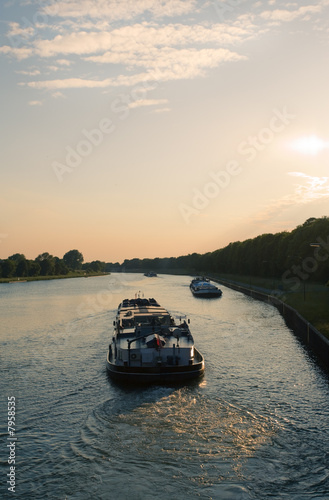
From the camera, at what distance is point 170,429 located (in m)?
20.7

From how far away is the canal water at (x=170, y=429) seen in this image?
1612 centimetres

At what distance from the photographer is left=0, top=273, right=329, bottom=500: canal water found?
16125 mm

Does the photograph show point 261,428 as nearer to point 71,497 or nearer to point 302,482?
point 302,482

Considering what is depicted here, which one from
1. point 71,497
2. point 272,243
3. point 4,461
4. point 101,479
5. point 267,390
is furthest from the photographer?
point 272,243

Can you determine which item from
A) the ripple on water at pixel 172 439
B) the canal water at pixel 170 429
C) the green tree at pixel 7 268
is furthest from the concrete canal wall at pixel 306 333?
the green tree at pixel 7 268

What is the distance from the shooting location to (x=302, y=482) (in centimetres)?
1630

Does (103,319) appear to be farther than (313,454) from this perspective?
Yes

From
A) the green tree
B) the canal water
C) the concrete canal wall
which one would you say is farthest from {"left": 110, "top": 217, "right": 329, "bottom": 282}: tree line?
the green tree

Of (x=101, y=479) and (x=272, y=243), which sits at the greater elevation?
(x=272, y=243)

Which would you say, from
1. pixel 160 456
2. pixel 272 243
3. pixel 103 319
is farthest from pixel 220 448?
Result: pixel 272 243

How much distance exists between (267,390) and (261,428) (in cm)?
622

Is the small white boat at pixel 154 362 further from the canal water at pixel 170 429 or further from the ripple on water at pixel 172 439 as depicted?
the ripple on water at pixel 172 439

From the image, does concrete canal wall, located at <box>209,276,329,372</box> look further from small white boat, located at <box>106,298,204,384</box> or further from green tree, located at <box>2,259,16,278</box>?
green tree, located at <box>2,259,16,278</box>

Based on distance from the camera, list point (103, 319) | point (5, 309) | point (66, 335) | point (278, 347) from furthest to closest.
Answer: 1. point (5, 309)
2. point (103, 319)
3. point (66, 335)
4. point (278, 347)
